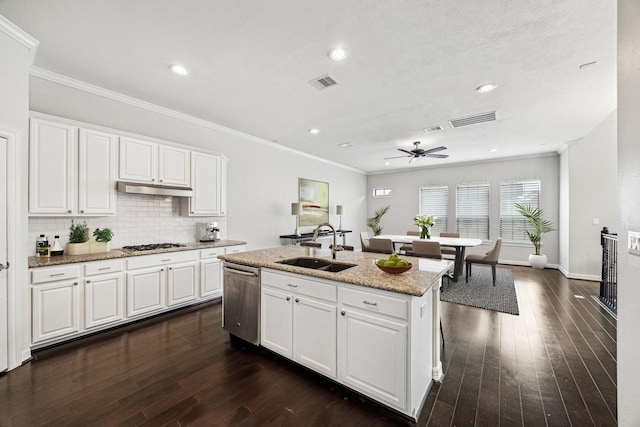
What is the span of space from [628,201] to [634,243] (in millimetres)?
209

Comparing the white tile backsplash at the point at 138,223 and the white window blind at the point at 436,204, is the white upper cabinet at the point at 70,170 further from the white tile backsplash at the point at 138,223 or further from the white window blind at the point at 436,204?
the white window blind at the point at 436,204

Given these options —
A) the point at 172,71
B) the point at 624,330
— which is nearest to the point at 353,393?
the point at 624,330

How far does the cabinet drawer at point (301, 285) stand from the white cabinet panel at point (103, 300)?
1.90m

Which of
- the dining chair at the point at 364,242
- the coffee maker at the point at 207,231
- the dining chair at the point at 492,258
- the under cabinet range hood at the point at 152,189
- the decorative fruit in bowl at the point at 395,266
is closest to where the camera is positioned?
the decorative fruit in bowl at the point at 395,266

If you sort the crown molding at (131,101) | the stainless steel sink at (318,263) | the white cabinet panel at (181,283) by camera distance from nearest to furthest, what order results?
the stainless steel sink at (318,263) → the crown molding at (131,101) → the white cabinet panel at (181,283)

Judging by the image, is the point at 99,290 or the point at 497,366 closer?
the point at 497,366

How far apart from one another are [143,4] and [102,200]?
231 cm

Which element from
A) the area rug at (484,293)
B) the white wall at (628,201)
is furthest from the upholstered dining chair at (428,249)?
the white wall at (628,201)

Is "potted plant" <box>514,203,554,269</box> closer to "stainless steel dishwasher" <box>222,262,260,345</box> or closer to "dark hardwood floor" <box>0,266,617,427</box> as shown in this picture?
"dark hardwood floor" <box>0,266,617,427</box>

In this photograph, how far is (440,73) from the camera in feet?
9.61

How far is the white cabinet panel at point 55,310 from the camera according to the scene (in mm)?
2568

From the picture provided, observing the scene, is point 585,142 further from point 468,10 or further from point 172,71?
point 172,71

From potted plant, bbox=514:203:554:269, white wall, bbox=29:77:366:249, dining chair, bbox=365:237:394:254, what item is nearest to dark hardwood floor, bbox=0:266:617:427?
white wall, bbox=29:77:366:249

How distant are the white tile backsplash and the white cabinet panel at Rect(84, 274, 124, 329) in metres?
0.69
